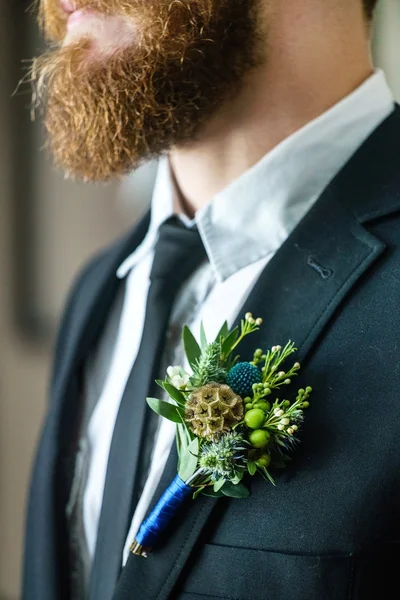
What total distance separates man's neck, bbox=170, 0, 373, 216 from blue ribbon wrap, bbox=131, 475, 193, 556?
0.46m

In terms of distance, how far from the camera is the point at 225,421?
26.2 inches

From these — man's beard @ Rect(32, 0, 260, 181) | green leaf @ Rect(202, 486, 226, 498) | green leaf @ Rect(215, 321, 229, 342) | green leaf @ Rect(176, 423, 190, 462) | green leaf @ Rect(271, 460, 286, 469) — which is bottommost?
green leaf @ Rect(271, 460, 286, 469)

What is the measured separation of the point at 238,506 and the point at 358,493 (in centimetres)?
13

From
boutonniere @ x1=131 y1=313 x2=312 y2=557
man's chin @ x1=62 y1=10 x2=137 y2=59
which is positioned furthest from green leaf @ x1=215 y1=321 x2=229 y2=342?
man's chin @ x1=62 y1=10 x2=137 y2=59

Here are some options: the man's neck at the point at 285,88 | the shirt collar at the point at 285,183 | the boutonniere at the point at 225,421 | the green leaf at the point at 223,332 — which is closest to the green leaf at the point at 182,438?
the boutonniere at the point at 225,421

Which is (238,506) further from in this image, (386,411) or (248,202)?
(248,202)

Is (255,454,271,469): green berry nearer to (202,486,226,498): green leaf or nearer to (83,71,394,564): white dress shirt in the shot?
(202,486,226,498): green leaf

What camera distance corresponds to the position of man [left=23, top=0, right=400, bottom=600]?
69 centimetres

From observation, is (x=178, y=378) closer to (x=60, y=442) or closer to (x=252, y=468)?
(x=252, y=468)

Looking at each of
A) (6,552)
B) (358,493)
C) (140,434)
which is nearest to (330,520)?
(358,493)

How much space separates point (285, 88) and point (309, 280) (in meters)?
0.30

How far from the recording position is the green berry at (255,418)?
67 cm

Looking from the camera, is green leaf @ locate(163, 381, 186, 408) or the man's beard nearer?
green leaf @ locate(163, 381, 186, 408)

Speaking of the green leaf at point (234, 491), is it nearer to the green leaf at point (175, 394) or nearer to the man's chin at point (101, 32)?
the green leaf at point (175, 394)
